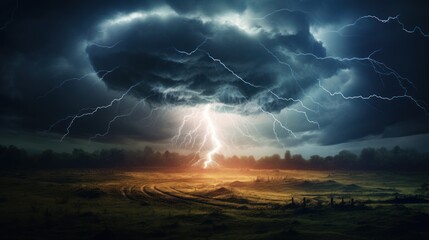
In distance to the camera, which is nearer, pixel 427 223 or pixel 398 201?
pixel 427 223

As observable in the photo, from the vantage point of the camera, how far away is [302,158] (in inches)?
6580

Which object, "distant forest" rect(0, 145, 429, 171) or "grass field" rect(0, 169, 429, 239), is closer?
"grass field" rect(0, 169, 429, 239)

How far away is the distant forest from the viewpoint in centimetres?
14050

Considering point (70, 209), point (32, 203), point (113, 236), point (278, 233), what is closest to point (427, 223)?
point (278, 233)

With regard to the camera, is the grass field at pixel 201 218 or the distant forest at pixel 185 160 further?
the distant forest at pixel 185 160

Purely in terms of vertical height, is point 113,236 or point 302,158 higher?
point 302,158

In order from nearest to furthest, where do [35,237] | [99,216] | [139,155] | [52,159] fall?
[35,237] → [99,216] → [52,159] → [139,155]

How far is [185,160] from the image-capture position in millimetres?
170750

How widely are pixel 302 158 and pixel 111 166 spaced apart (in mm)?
89593

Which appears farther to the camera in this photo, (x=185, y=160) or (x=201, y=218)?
(x=185, y=160)

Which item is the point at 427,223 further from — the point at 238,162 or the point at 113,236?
the point at 238,162

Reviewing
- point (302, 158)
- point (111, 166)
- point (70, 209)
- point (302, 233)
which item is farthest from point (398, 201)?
point (111, 166)

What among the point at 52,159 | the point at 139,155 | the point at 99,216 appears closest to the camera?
the point at 99,216

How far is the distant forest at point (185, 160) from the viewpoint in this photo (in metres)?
140
